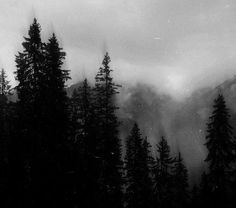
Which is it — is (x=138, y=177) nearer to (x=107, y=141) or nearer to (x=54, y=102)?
(x=107, y=141)

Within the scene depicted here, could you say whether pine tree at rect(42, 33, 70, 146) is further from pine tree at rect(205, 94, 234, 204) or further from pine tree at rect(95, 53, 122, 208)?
pine tree at rect(205, 94, 234, 204)

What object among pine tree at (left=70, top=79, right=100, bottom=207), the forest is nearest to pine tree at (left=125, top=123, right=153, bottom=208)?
the forest

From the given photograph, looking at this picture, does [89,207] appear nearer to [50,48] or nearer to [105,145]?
[105,145]

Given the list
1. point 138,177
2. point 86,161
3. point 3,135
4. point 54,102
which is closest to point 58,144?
point 54,102

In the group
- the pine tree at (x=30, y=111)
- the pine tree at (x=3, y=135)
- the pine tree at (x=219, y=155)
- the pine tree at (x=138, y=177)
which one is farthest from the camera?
the pine tree at (x=138, y=177)

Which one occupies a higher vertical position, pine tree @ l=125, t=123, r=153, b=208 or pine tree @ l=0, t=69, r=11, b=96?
pine tree @ l=0, t=69, r=11, b=96

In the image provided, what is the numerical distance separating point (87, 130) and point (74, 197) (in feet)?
22.7

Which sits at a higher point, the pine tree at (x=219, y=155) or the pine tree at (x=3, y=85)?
the pine tree at (x=3, y=85)

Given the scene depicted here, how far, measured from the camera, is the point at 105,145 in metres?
28.4

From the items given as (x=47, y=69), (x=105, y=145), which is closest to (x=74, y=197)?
(x=105, y=145)

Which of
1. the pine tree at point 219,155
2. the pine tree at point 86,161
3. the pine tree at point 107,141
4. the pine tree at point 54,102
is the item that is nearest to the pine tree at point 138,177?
the pine tree at point 219,155

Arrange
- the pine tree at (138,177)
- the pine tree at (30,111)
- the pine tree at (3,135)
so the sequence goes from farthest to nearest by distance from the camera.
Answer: the pine tree at (138,177), the pine tree at (3,135), the pine tree at (30,111)

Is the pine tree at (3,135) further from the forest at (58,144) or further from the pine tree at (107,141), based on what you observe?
the pine tree at (107,141)

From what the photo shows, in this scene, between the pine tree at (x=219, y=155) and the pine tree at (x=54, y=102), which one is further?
the pine tree at (x=219, y=155)
